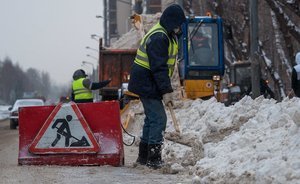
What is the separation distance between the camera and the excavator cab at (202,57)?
19.3 meters

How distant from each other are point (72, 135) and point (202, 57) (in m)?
11.5

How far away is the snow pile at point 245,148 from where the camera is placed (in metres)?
5.60

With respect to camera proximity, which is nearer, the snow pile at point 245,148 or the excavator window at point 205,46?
the snow pile at point 245,148

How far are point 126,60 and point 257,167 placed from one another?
18186 mm

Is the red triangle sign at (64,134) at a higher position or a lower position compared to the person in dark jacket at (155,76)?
lower

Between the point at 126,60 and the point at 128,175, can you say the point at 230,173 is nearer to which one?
the point at 128,175

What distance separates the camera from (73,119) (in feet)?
28.8

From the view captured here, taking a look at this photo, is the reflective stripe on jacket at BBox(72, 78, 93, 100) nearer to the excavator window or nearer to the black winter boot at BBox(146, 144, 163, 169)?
the black winter boot at BBox(146, 144, 163, 169)

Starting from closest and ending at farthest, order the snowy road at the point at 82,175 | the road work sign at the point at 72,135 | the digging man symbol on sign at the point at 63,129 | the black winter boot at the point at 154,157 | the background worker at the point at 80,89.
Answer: the snowy road at the point at 82,175, the black winter boot at the point at 154,157, the road work sign at the point at 72,135, the digging man symbol on sign at the point at 63,129, the background worker at the point at 80,89

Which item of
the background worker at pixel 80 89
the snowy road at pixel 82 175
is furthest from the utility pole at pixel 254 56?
the snowy road at pixel 82 175

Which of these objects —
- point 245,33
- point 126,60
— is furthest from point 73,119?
point 245,33

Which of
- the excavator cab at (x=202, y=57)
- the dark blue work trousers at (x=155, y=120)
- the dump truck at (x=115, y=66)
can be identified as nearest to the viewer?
the dark blue work trousers at (x=155, y=120)

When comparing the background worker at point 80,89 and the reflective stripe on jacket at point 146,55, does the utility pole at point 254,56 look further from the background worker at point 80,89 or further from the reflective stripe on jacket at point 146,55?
the reflective stripe on jacket at point 146,55

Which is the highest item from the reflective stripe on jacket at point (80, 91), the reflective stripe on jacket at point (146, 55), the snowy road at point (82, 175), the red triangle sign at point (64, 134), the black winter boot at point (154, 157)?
the reflective stripe on jacket at point (146, 55)
